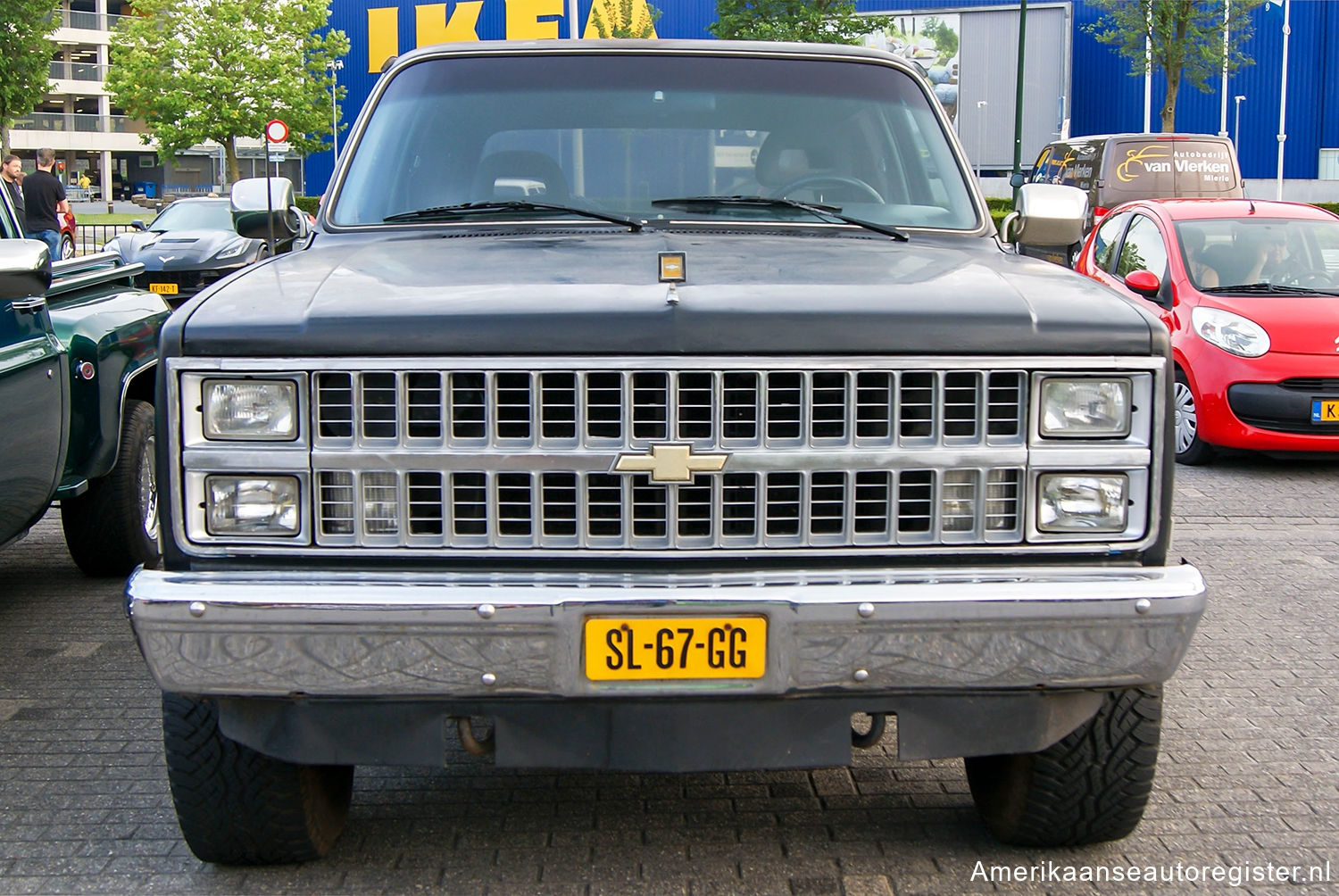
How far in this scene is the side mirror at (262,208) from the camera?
15.2 ft

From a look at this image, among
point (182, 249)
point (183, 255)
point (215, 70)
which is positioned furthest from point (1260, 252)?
point (215, 70)

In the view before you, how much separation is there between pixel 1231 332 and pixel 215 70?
3873 cm

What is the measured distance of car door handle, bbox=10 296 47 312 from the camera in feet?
16.3

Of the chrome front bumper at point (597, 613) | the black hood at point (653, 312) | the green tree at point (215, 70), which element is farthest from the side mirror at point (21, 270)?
the green tree at point (215, 70)

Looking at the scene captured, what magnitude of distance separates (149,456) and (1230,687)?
15.0ft

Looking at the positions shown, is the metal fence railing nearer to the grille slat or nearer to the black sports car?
the black sports car

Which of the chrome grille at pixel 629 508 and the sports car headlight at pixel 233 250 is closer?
the chrome grille at pixel 629 508

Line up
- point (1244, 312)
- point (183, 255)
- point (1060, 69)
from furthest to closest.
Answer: point (1060, 69) < point (183, 255) < point (1244, 312)

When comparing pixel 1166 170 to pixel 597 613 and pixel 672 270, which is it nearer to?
pixel 672 270

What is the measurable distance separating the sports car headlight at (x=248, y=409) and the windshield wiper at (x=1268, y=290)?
7864 millimetres

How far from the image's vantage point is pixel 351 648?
2.77 m

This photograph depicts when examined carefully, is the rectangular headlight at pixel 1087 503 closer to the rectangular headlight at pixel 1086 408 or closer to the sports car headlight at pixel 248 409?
the rectangular headlight at pixel 1086 408

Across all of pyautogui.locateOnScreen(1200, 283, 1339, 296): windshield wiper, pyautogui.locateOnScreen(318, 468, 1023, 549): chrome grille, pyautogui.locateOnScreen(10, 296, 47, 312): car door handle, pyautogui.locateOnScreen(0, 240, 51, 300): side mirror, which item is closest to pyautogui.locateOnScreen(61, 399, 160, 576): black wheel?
pyautogui.locateOnScreen(10, 296, 47, 312): car door handle

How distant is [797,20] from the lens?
37625 mm
